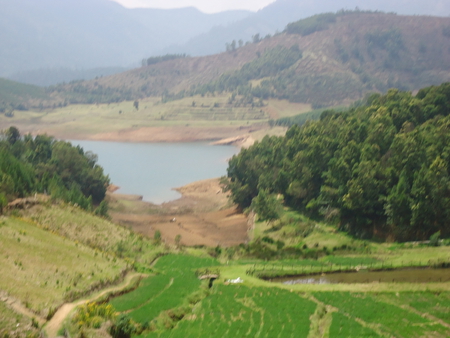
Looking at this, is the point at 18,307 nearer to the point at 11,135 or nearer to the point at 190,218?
the point at 190,218

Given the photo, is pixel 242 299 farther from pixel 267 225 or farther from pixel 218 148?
pixel 218 148

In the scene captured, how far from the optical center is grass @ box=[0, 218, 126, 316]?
2027 centimetres

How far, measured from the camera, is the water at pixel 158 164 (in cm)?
8106

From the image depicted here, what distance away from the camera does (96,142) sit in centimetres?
13425

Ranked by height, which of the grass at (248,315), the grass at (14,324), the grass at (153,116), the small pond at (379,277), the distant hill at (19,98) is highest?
the distant hill at (19,98)

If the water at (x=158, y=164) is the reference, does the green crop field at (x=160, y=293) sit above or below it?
above

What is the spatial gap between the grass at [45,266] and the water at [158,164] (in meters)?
44.1

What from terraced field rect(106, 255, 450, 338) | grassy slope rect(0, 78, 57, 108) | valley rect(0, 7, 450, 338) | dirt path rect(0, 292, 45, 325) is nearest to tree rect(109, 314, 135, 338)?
valley rect(0, 7, 450, 338)

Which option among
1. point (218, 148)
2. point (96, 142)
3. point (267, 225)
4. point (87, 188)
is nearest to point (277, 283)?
point (267, 225)

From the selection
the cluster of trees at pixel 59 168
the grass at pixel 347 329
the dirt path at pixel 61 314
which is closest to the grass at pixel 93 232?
the dirt path at pixel 61 314

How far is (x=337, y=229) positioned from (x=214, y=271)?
17.7m

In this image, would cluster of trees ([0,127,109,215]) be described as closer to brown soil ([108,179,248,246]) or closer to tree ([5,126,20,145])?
tree ([5,126,20,145])

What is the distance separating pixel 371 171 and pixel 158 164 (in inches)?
2508

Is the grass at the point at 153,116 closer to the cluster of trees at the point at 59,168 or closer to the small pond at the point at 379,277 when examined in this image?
the cluster of trees at the point at 59,168
